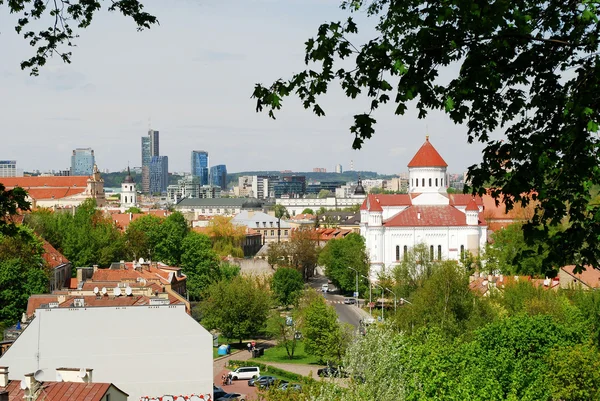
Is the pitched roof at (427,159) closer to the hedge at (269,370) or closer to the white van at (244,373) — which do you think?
the hedge at (269,370)

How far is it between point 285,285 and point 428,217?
25369mm

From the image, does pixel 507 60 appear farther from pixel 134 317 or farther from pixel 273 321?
pixel 273 321

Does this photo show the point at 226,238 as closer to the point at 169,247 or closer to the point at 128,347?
the point at 169,247

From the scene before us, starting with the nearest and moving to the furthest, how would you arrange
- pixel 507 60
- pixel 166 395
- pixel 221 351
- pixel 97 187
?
pixel 507 60 < pixel 166 395 < pixel 221 351 < pixel 97 187

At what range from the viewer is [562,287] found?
60594 millimetres

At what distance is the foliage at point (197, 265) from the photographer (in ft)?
259

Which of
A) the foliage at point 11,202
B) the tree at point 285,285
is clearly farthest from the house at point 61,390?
the tree at point 285,285

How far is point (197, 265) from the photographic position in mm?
82188

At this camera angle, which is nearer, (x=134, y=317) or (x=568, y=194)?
(x=568, y=194)

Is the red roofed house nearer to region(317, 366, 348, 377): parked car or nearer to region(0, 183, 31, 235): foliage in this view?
region(317, 366, 348, 377): parked car

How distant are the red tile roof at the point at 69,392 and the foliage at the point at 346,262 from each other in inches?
2467

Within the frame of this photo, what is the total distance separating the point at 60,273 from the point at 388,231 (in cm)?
4274

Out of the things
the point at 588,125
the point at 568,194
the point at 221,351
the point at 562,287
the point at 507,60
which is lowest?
the point at 221,351

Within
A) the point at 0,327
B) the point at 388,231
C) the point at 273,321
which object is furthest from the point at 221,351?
the point at 388,231
